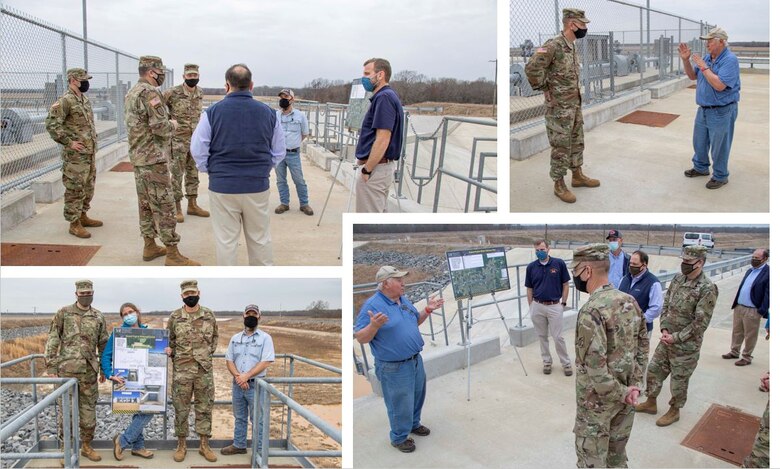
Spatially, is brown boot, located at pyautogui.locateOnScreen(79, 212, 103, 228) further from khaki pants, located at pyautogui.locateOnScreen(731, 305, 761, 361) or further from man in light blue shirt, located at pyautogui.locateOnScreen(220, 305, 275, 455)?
khaki pants, located at pyautogui.locateOnScreen(731, 305, 761, 361)

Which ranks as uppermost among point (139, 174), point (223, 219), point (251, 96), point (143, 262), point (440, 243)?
point (251, 96)

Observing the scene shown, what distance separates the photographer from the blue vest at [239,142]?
12.3 feet

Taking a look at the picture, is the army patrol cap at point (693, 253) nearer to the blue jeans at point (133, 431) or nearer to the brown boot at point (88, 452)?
the blue jeans at point (133, 431)

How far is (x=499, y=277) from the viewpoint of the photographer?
5996 millimetres

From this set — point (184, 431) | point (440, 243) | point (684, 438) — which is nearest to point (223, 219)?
point (184, 431)

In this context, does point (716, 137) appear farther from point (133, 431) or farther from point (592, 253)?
point (133, 431)

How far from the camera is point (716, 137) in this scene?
4.99 meters

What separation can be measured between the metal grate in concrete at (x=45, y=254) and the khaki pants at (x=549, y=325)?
4.09m

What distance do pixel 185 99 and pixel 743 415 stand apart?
5.89 metres

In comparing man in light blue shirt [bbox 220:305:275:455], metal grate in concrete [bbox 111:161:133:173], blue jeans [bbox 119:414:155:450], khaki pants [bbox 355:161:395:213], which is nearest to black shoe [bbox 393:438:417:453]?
man in light blue shirt [bbox 220:305:275:455]

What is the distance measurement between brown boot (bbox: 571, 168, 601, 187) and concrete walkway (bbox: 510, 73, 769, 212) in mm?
48

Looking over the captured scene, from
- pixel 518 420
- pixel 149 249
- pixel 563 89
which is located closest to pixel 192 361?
pixel 149 249

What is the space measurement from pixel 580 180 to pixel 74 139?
14.8 ft

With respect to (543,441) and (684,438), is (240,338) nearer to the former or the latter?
(543,441)
